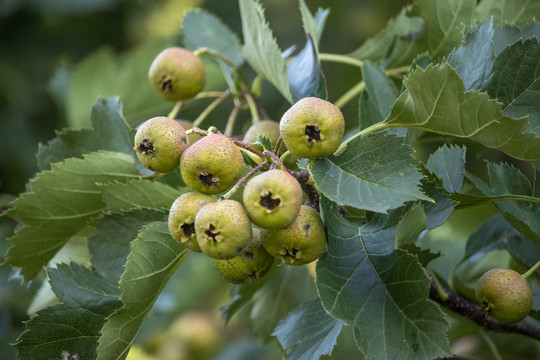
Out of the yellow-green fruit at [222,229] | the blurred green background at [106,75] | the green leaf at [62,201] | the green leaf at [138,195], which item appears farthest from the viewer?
the blurred green background at [106,75]

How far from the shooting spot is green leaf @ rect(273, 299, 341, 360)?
1145 millimetres

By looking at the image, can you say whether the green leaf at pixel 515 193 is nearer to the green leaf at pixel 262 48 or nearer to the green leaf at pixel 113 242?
the green leaf at pixel 262 48

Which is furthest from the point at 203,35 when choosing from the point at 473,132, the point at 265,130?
the point at 473,132

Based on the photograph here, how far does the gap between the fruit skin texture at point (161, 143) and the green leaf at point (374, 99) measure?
428 millimetres

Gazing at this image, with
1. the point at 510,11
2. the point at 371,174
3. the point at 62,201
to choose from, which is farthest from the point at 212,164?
the point at 510,11

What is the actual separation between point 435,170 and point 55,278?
2.60ft

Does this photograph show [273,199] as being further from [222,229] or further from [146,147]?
[146,147]

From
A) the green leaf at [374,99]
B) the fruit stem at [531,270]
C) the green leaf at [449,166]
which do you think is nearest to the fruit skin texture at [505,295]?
the fruit stem at [531,270]

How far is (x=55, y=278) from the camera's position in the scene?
1.25 meters

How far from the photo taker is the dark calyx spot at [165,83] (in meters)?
1.41

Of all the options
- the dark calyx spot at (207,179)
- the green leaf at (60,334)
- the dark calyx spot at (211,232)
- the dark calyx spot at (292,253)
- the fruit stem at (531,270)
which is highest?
the dark calyx spot at (207,179)

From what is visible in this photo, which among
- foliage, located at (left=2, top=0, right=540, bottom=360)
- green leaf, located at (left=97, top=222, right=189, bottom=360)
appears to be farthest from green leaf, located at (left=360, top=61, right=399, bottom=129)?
green leaf, located at (left=97, top=222, right=189, bottom=360)

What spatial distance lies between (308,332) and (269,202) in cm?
39

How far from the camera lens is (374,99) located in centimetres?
131
